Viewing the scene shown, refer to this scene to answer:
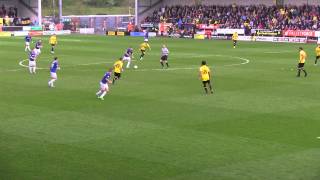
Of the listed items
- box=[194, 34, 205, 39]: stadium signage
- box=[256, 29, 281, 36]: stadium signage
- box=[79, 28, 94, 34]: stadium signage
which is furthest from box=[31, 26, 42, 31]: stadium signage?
box=[256, 29, 281, 36]: stadium signage

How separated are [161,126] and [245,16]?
231 ft

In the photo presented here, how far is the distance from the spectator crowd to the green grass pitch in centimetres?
4253

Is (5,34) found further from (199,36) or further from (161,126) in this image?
(161,126)

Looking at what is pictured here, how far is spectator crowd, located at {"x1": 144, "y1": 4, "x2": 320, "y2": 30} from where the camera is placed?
3248 inches

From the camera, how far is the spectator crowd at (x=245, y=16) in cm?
8250

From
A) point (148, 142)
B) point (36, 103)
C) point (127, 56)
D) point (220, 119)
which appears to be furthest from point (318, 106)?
point (127, 56)

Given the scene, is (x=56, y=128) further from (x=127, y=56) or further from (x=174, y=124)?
(x=127, y=56)

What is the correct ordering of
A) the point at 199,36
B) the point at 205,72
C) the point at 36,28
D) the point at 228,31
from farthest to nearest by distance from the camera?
1. the point at 36,28
2. the point at 199,36
3. the point at 228,31
4. the point at 205,72

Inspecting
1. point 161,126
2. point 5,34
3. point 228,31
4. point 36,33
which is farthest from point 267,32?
point 161,126

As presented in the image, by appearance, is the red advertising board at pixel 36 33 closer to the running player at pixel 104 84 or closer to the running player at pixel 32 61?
the running player at pixel 32 61

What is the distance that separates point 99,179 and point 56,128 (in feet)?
22.3

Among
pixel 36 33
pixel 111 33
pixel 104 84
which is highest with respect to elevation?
pixel 36 33

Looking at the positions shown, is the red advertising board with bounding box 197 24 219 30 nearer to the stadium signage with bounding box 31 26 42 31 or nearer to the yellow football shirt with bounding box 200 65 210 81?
the stadium signage with bounding box 31 26 42 31

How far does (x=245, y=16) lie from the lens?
90125 millimetres
